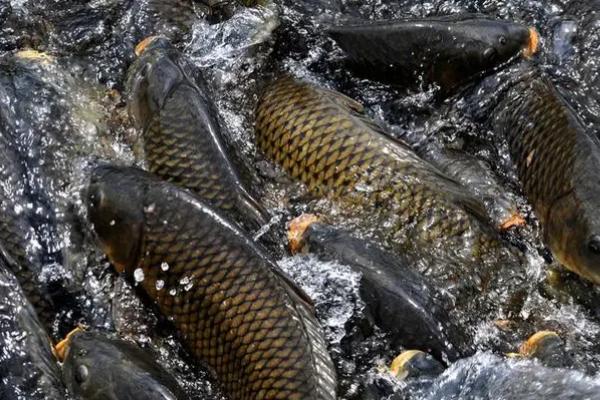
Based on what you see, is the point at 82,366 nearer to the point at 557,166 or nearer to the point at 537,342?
the point at 537,342

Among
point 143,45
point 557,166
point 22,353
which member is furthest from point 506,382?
point 143,45

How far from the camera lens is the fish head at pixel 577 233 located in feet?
11.7

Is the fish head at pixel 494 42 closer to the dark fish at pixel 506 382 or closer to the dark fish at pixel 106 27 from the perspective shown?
the dark fish at pixel 106 27

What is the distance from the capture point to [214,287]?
3.21 m

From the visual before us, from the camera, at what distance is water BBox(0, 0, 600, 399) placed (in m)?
3.34

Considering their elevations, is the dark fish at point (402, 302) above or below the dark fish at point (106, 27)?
below

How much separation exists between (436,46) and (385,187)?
77cm

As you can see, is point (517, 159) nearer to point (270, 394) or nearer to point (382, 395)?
point (382, 395)

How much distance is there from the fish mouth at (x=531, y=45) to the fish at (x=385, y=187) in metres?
0.76

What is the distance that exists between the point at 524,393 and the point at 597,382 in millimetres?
210

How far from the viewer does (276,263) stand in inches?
129

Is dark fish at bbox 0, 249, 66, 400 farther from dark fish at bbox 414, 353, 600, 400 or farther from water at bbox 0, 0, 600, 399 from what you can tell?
dark fish at bbox 414, 353, 600, 400

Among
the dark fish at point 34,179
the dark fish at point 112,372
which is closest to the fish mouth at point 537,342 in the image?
the dark fish at point 112,372

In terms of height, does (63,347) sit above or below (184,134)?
below
